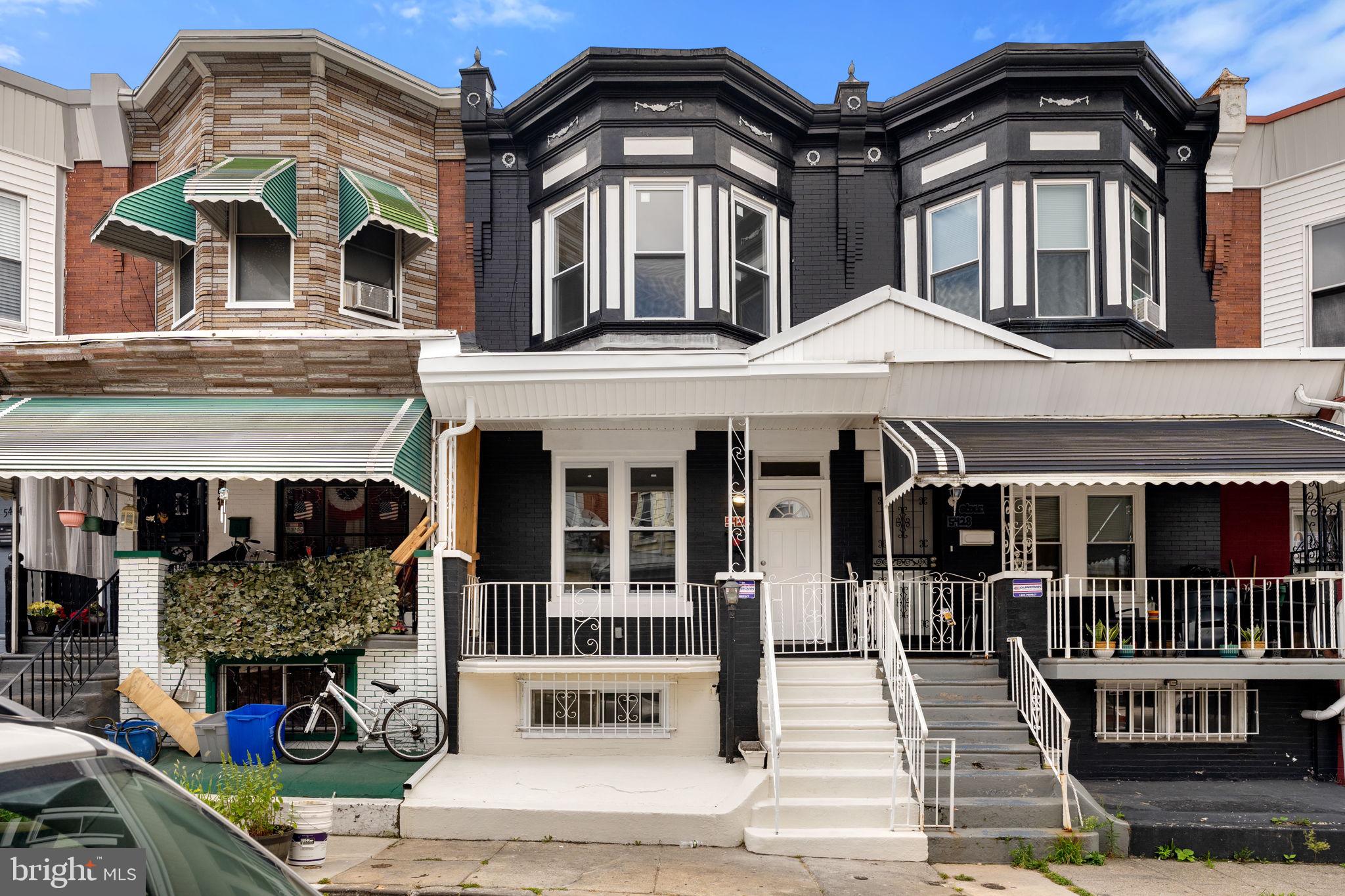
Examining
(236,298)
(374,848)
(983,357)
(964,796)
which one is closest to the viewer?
(374,848)

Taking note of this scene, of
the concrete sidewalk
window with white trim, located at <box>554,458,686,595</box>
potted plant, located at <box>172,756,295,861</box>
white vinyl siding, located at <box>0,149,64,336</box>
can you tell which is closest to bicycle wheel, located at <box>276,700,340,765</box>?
the concrete sidewalk

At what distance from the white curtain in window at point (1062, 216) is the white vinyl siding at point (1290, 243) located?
297 cm

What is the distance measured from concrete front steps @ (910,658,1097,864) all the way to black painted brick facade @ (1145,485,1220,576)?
352cm

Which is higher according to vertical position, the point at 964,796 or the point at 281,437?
the point at 281,437

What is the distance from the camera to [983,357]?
12.8m

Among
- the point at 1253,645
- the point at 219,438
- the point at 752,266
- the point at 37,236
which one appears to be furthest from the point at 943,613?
the point at 37,236

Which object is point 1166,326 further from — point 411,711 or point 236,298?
point 236,298

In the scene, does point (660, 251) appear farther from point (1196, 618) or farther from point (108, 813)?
point (108, 813)

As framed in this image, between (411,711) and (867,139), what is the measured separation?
31.9 feet

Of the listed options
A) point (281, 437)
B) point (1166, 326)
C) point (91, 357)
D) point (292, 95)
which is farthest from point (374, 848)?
point (1166, 326)

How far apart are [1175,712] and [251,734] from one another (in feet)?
34.2

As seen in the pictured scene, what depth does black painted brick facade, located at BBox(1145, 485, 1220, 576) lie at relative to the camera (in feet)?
46.7

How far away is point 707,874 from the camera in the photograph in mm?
9016

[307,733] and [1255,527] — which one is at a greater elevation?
[1255,527]
